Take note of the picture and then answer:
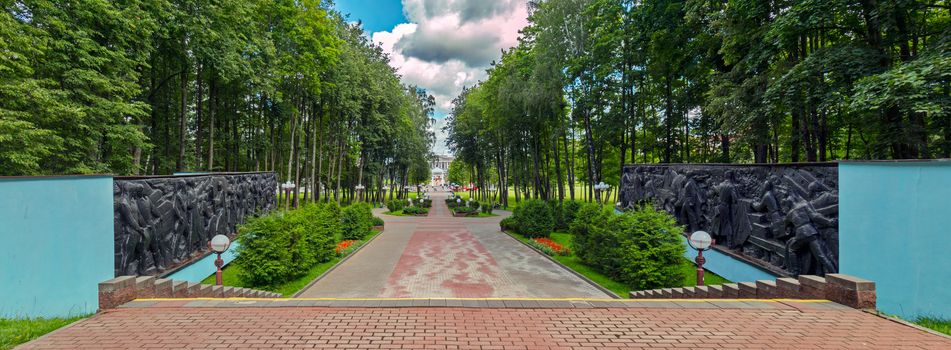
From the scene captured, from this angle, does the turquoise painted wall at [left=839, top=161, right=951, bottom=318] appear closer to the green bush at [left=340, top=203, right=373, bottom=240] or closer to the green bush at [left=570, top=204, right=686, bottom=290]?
the green bush at [left=570, top=204, right=686, bottom=290]

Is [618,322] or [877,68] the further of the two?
[877,68]

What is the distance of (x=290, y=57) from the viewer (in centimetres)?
1931

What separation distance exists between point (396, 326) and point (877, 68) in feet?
44.9

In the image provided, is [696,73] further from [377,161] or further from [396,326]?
[377,161]

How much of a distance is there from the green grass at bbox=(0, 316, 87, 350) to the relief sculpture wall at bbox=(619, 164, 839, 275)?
11779 mm

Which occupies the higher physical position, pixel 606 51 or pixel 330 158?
pixel 606 51


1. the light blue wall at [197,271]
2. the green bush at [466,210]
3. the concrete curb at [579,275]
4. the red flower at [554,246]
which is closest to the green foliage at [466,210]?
the green bush at [466,210]

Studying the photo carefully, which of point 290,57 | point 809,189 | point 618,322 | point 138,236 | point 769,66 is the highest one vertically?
point 290,57

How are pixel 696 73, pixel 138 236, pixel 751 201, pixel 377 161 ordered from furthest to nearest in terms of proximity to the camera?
1. pixel 377 161
2. pixel 696 73
3. pixel 751 201
4. pixel 138 236

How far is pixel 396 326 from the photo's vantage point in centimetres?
461

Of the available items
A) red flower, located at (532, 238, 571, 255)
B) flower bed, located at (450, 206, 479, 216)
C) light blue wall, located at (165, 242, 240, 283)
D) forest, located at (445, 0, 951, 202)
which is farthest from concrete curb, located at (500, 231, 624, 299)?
flower bed, located at (450, 206, 479, 216)

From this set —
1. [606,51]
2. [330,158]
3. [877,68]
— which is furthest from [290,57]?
[877,68]

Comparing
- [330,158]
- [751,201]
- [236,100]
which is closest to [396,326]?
[751,201]

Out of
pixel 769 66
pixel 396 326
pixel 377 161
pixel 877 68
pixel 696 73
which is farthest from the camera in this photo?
pixel 377 161
